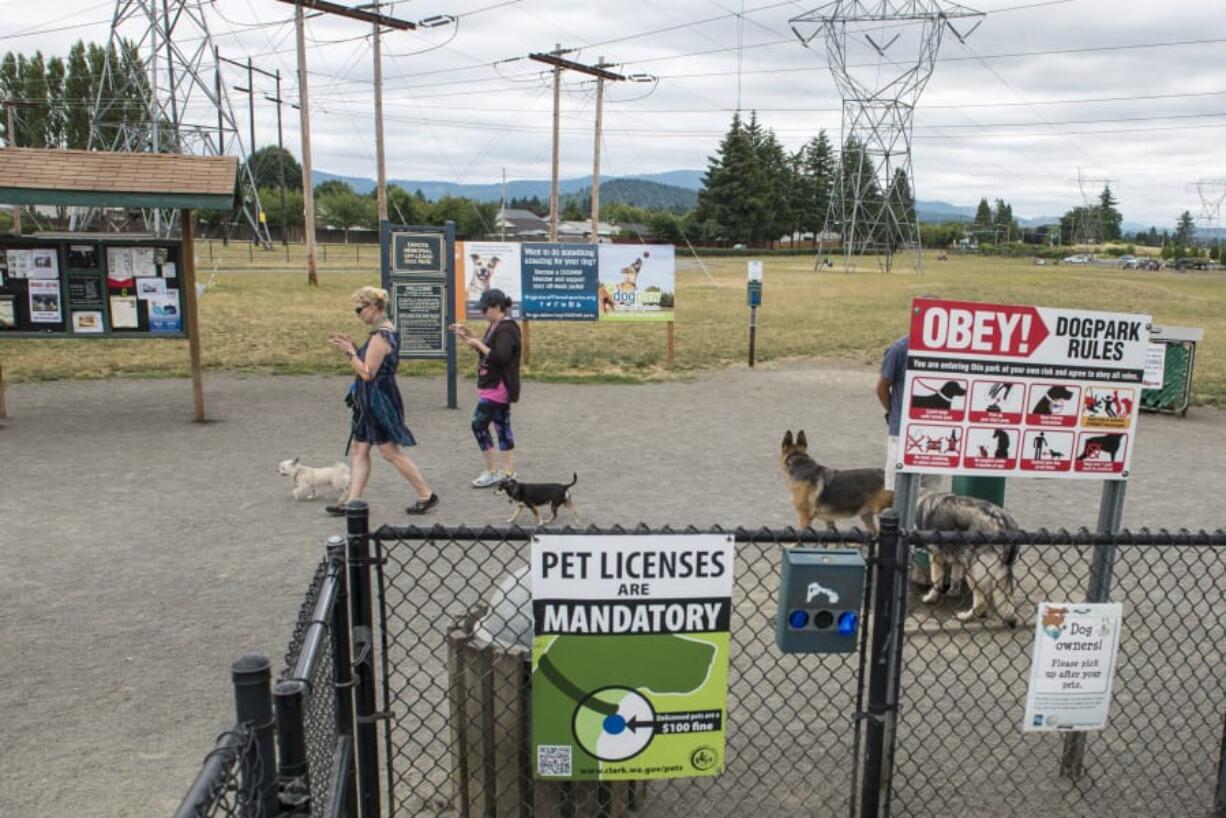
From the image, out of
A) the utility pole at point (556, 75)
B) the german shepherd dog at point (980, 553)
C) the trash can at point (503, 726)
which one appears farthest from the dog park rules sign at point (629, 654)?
the utility pole at point (556, 75)

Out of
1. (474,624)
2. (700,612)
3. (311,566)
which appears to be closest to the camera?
(700,612)

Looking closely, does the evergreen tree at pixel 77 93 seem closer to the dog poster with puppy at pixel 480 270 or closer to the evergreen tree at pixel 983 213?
the dog poster with puppy at pixel 480 270

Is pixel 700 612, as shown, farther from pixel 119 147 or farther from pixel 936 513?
pixel 119 147

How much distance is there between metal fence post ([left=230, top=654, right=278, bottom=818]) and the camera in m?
1.74

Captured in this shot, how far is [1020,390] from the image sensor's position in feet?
12.4

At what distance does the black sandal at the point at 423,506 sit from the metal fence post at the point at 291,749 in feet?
19.4

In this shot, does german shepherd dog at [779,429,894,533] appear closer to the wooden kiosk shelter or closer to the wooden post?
the wooden kiosk shelter

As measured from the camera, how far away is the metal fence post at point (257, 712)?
174 centimetres

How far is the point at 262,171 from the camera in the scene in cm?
10262

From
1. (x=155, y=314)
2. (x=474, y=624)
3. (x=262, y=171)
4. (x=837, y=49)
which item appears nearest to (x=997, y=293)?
(x=837, y=49)

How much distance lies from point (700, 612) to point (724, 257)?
2779 inches

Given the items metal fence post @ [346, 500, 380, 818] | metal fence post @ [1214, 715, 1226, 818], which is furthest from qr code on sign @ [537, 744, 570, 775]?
metal fence post @ [1214, 715, 1226, 818]

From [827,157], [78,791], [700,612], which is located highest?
[827,157]

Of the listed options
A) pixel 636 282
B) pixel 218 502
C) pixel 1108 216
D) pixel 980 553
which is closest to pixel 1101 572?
pixel 980 553
